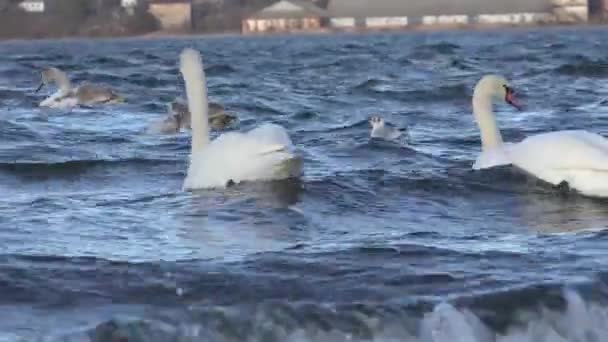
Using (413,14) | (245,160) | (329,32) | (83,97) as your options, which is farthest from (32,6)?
(245,160)

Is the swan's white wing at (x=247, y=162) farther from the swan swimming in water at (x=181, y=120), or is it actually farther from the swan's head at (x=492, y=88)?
the swan swimming in water at (x=181, y=120)

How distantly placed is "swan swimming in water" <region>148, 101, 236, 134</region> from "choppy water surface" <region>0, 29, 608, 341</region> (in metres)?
0.20

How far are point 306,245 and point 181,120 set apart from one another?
8008 millimetres

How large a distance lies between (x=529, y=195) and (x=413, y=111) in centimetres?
877

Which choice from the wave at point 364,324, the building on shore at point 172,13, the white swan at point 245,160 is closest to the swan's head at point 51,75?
the white swan at point 245,160

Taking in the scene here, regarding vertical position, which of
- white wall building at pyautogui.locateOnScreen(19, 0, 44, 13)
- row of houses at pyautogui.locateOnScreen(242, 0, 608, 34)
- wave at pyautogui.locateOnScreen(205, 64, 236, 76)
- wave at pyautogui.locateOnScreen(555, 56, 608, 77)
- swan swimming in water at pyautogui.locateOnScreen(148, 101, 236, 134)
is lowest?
row of houses at pyautogui.locateOnScreen(242, 0, 608, 34)

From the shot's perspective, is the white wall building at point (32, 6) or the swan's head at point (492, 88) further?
the white wall building at point (32, 6)

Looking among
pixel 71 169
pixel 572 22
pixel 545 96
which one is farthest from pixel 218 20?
pixel 71 169

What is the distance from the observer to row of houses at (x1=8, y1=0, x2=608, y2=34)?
339ft

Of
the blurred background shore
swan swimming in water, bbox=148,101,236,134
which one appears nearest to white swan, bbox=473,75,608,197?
swan swimming in water, bbox=148,101,236,134

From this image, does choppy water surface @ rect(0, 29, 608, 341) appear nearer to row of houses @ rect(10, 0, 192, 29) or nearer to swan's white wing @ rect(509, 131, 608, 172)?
swan's white wing @ rect(509, 131, 608, 172)

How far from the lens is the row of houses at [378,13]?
339 ft

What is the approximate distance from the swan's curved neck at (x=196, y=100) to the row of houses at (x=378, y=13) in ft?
293

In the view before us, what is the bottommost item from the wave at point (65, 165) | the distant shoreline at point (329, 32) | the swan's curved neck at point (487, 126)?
the distant shoreline at point (329, 32)
